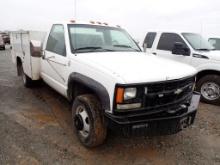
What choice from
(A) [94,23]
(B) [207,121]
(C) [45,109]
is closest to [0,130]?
(C) [45,109]

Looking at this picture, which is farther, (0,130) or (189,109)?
(0,130)

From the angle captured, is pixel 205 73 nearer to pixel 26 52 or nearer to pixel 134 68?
pixel 134 68

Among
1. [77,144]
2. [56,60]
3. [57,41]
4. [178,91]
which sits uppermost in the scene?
[57,41]

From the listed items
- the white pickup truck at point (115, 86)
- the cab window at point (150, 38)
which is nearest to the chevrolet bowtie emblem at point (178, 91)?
the white pickup truck at point (115, 86)

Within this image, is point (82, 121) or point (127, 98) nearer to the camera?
point (127, 98)

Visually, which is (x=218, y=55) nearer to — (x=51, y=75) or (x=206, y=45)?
(x=206, y=45)

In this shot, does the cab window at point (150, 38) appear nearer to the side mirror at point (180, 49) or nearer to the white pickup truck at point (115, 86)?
the side mirror at point (180, 49)

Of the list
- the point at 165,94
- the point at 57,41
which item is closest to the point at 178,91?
the point at 165,94

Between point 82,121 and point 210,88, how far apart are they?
12.1ft

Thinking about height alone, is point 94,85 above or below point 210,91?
above

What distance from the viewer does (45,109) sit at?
4.95 m

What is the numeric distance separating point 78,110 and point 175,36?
13.1 ft

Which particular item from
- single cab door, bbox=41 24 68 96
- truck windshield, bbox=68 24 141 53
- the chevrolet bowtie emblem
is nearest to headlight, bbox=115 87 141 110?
the chevrolet bowtie emblem

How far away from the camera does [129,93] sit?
107 inches
